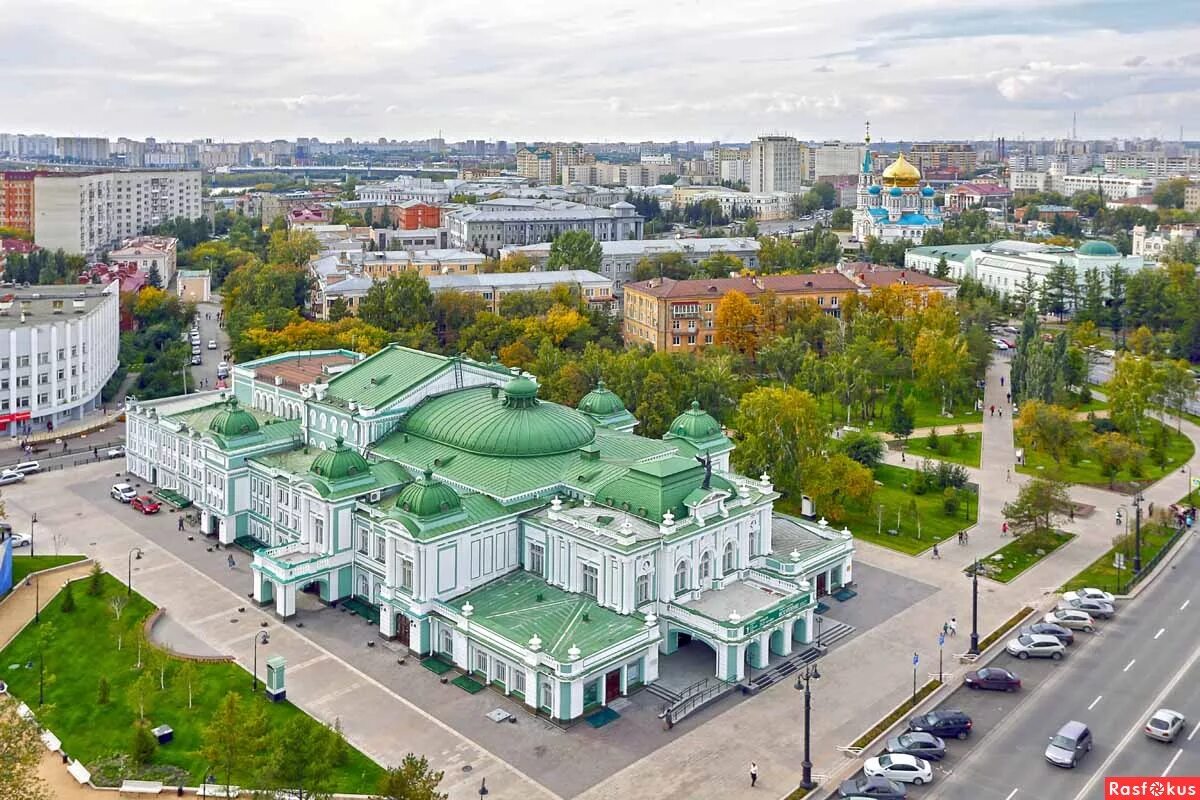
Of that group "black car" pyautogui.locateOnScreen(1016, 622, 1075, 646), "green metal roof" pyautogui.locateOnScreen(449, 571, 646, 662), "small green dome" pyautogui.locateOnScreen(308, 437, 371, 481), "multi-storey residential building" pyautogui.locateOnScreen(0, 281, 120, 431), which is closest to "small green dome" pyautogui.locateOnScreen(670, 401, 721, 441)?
"green metal roof" pyautogui.locateOnScreen(449, 571, 646, 662)

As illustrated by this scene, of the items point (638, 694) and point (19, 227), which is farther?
point (19, 227)

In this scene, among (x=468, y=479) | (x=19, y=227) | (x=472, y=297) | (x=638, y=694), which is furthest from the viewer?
(x=19, y=227)

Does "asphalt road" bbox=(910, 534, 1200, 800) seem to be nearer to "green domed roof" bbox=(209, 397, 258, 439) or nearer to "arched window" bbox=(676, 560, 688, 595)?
"arched window" bbox=(676, 560, 688, 595)

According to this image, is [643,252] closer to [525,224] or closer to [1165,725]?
[525,224]

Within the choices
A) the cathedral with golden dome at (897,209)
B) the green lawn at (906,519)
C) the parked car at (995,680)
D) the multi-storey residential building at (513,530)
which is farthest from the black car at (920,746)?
the cathedral with golden dome at (897,209)

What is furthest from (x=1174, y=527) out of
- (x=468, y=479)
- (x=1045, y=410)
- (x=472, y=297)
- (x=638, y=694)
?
(x=472, y=297)

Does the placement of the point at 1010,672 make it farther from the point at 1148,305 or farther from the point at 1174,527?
the point at 1148,305

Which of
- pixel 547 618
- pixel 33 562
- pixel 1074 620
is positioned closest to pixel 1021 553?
pixel 1074 620
